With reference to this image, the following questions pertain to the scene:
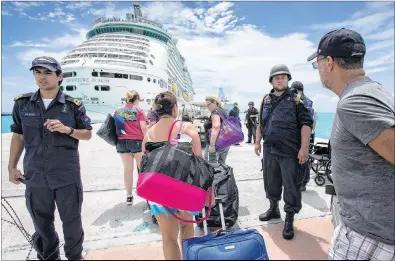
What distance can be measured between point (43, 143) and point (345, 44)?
2543mm

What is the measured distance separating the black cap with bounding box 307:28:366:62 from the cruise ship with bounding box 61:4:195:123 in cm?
2802

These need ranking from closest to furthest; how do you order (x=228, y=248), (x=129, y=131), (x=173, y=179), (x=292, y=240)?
(x=228, y=248) < (x=173, y=179) < (x=292, y=240) < (x=129, y=131)

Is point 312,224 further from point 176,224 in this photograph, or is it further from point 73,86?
point 73,86

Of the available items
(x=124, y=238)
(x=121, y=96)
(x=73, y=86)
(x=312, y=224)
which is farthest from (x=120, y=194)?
(x=73, y=86)

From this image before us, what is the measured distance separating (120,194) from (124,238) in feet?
4.87

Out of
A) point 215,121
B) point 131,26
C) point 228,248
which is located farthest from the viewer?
point 131,26

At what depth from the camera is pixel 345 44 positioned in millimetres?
1235

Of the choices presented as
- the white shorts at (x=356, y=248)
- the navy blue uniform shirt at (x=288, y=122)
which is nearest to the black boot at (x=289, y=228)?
the navy blue uniform shirt at (x=288, y=122)

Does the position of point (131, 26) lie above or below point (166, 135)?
above

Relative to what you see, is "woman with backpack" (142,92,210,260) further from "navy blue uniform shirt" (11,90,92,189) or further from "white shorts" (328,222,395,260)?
"white shorts" (328,222,395,260)

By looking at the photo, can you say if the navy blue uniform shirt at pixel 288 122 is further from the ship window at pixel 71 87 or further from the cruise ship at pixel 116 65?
the ship window at pixel 71 87

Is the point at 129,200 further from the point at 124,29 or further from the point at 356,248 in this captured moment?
the point at 124,29

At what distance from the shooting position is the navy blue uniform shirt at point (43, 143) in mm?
2031

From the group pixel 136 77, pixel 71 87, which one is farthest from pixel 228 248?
pixel 71 87
